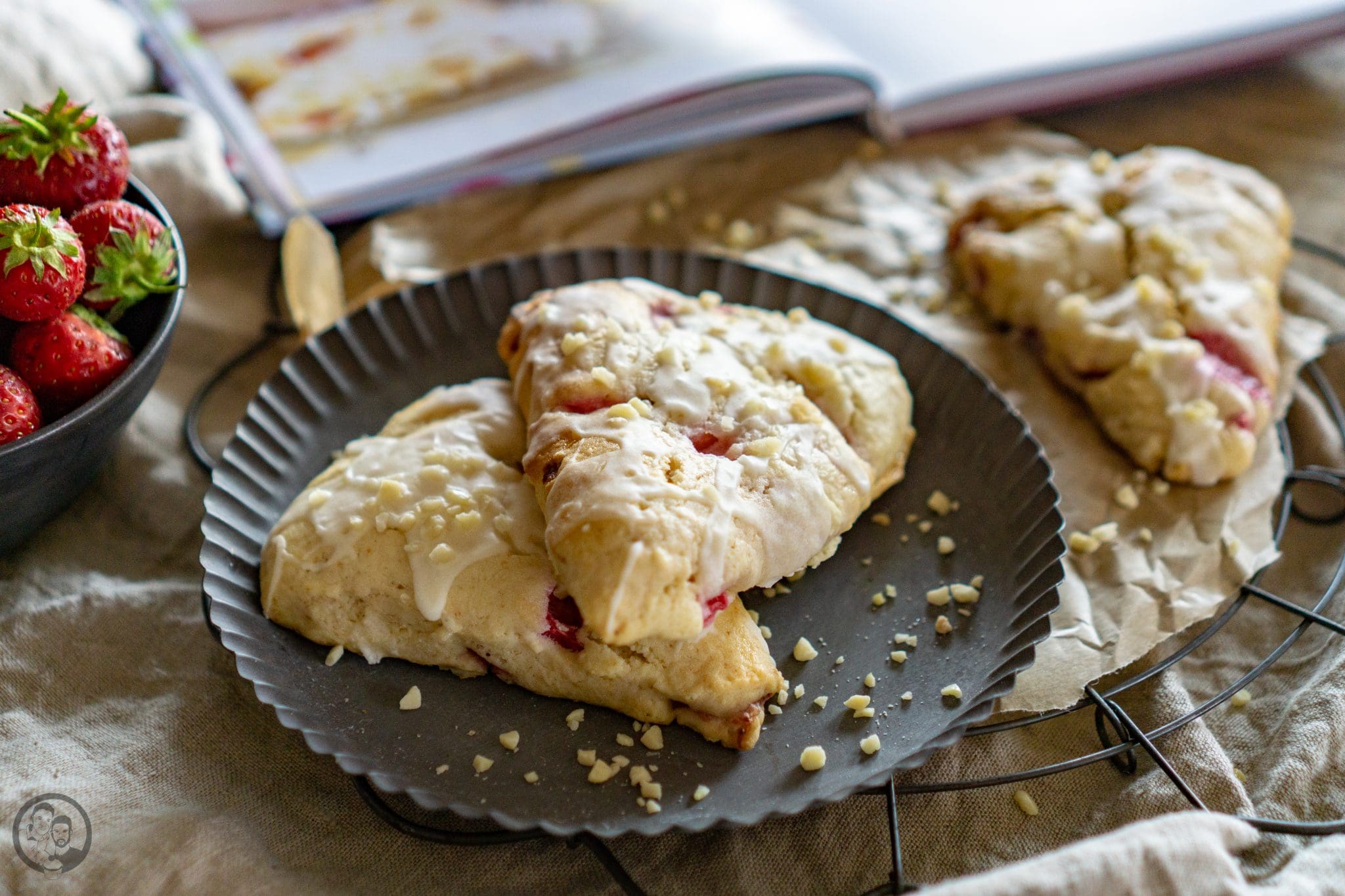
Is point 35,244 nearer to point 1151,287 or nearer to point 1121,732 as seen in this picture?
point 1121,732

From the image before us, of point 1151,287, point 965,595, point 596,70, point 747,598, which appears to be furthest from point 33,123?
point 1151,287

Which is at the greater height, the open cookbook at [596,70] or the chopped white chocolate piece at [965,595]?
the open cookbook at [596,70]

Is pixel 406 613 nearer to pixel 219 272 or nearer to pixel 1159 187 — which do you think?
pixel 219 272

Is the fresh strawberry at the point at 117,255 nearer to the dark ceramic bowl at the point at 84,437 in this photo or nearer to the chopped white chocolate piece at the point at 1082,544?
the dark ceramic bowl at the point at 84,437

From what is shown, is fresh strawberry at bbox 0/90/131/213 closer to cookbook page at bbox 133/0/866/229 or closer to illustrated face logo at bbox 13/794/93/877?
cookbook page at bbox 133/0/866/229

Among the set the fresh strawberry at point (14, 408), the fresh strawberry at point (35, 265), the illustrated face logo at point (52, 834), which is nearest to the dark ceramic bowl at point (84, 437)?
the fresh strawberry at point (14, 408)

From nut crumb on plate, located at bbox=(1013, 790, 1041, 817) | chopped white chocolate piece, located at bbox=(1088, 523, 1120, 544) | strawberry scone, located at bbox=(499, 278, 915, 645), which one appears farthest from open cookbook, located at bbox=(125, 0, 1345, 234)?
nut crumb on plate, located at bbox=(1013, 790, 1041, 817)

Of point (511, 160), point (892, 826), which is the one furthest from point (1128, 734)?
point (511, 160)
